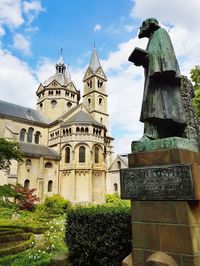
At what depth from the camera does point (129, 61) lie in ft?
15.3

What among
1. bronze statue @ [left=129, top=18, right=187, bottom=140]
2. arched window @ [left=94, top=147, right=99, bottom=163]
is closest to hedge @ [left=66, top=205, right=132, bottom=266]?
bronze statue @ [left=129, top=18, right=187, bottom=140]

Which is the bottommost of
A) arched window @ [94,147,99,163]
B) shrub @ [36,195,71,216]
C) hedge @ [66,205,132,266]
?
shrub @ [36,195,71,216]

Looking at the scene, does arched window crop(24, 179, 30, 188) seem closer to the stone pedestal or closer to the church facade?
the church facade

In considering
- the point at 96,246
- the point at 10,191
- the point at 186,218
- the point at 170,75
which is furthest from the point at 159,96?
the point at 10,191

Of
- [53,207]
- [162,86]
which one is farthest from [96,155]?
[162,86]

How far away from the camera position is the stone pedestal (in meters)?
3.16

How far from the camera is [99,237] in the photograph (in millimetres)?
5312

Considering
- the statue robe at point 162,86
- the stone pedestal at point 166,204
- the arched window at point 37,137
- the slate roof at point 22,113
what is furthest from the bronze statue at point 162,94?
the arched window at point 37,137

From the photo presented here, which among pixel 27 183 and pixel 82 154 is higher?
pixel 82 154

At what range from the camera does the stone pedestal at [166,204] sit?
316 centimetres

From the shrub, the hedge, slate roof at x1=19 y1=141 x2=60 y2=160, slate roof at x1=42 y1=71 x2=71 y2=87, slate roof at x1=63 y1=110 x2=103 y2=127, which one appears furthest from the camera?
slate roof at x1=42 y1=71 x2=71 y2=87

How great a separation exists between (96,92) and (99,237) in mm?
41960

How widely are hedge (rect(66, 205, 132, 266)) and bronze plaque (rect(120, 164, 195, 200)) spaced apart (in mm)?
1603

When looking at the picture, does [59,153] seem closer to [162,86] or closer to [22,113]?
[22,113]
